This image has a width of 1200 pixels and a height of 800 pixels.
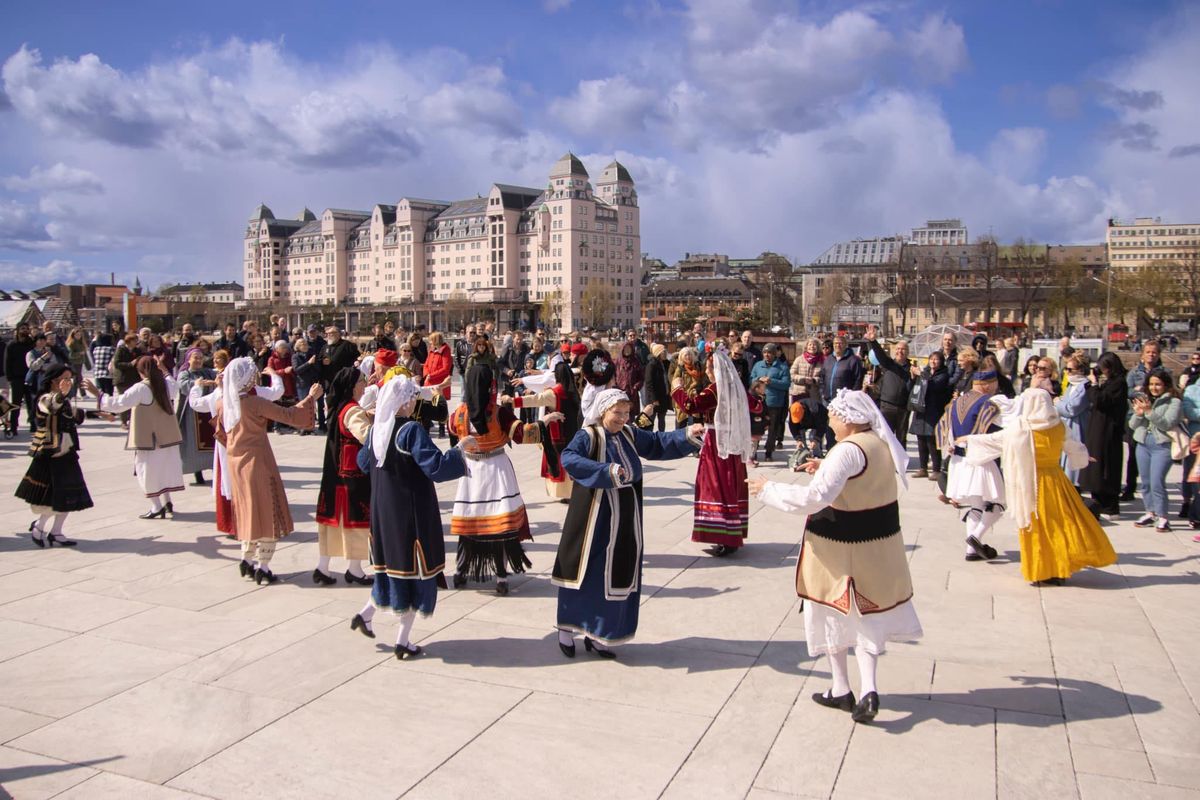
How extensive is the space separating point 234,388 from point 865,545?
4.78m

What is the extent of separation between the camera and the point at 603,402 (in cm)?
529

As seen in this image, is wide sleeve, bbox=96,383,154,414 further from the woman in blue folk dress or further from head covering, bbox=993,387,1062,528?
head covering, bbox=993,387,1062,528

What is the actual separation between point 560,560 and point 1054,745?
9.02 ft

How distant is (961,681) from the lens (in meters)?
4.99

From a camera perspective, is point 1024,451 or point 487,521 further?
point 1024,451

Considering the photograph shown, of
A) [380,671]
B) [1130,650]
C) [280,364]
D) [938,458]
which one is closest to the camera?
[380,671]

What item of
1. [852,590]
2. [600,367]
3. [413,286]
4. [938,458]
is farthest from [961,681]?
[413,286]

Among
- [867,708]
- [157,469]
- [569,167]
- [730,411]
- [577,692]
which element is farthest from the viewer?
[569,167]

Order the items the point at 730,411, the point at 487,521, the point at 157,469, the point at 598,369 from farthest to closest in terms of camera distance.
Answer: the point at 157,469
the point at 730,411
the point at 598,369
the point at 487,521

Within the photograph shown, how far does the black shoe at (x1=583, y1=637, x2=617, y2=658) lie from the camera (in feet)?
17.5

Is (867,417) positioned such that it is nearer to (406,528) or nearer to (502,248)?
(406,528)

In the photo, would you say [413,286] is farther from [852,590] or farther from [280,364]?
[852,590]

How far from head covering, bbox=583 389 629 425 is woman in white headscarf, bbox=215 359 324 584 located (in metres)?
2.56

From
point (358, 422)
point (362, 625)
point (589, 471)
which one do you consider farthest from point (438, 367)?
point (589, 471)
